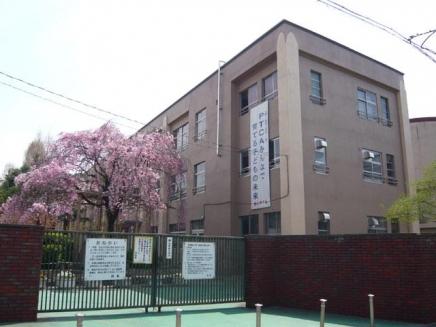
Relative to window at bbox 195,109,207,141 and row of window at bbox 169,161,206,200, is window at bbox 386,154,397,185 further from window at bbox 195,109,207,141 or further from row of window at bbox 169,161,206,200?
window at bbox 195,109,207,141

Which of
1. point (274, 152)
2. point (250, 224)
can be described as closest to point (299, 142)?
point (274, 152)

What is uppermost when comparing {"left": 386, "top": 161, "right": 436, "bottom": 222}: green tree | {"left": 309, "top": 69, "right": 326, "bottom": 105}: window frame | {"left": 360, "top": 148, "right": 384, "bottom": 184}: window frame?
{"left": 309, "top": 69, "right": 326, "bottom": 105}: window frame

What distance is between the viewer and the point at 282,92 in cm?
2012

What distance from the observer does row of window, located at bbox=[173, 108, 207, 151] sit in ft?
90.4

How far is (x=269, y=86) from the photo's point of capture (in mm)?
22031

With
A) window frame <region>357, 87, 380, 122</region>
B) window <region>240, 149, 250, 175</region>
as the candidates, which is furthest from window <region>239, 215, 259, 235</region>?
window frame <region>357, 87, 380, 122</region>

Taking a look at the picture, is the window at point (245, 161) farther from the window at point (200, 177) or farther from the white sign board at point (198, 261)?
the white sign board at point (198, 261)

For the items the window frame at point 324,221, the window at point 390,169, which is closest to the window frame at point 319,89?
the window frame at point 324,221

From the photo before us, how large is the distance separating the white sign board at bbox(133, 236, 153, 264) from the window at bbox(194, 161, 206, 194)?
47.2 ft

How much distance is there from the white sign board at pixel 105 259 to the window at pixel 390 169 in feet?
58.0

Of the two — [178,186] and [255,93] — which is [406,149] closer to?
[255,93]

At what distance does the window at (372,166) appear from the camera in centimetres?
2289

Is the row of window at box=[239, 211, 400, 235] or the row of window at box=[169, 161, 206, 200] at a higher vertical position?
the row of window at box=[169, 161, 206, 200]

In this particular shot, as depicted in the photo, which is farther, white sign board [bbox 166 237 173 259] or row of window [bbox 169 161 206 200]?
row of window [bbox 169 161 206 200]
